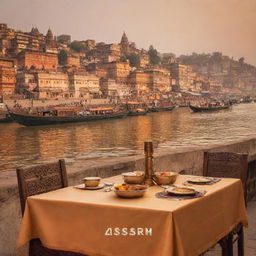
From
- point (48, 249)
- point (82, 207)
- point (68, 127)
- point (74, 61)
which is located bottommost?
point (68, 127)

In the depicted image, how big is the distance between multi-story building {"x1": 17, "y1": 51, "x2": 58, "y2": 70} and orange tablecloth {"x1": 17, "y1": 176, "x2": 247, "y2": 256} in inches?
2086

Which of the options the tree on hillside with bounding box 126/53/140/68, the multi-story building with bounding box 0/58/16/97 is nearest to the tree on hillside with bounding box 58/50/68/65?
the multi-story building with bounding box 0/58/16/97

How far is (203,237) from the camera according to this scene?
1.60 metres

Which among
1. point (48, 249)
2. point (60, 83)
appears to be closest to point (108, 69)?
point (60, 83)

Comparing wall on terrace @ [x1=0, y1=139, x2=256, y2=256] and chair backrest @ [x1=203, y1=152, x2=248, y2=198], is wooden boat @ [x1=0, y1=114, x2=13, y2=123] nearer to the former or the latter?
wall on terrace @ [x1=0, y1=139, x2=256, y2=256]

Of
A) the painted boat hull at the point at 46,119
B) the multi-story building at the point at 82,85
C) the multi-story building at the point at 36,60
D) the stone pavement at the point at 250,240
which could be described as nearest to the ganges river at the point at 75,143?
the painted boat hull at the point at 46,119

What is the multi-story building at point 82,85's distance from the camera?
5159 centimetres

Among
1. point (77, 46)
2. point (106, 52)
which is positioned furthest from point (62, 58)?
point (106, 52)

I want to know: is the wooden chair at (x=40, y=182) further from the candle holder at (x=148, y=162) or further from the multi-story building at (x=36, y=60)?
the multi-story building at (x=36, y=60)

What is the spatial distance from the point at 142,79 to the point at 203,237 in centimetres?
6888

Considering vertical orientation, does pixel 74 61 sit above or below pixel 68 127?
above

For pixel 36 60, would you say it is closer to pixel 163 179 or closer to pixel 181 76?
pixel 181 76

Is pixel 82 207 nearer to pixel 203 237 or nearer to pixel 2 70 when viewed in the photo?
pixel 203 237

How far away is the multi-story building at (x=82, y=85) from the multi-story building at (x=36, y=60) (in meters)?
4.55
